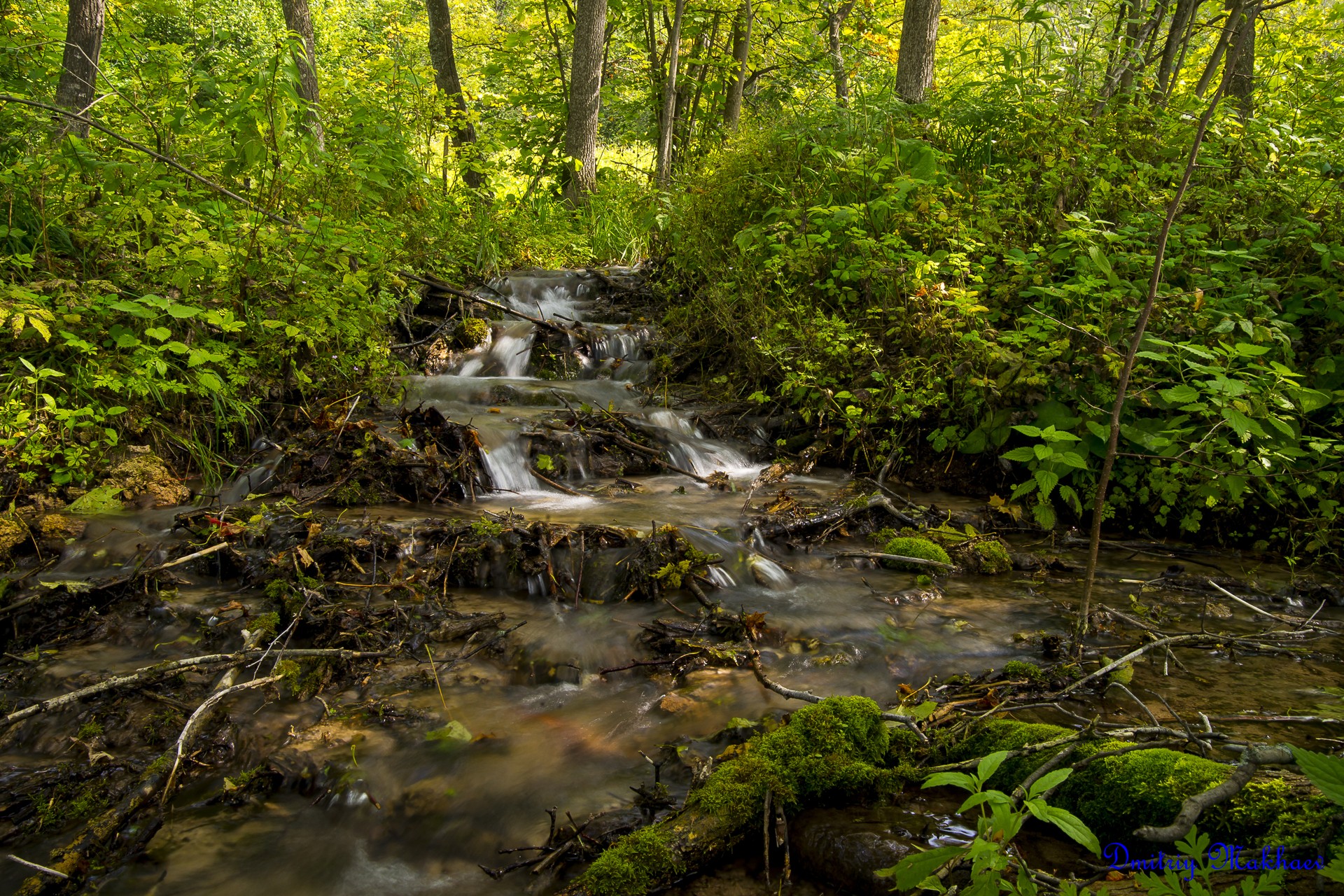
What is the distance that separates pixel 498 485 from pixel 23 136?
4.43 meters

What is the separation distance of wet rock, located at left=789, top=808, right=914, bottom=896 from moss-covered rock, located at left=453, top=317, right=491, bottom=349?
662 cm

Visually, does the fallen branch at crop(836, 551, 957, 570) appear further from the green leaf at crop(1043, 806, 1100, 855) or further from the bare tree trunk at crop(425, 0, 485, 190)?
the bare tree trunk at crop(425, 0, 485, 190)

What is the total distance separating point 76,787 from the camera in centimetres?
244

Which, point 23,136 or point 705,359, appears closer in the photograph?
point 23,136

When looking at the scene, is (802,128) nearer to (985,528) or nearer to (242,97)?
(985,528)

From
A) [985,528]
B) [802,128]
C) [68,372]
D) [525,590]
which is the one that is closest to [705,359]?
[802,128]

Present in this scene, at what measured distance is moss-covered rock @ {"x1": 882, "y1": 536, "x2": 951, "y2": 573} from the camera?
174 inches

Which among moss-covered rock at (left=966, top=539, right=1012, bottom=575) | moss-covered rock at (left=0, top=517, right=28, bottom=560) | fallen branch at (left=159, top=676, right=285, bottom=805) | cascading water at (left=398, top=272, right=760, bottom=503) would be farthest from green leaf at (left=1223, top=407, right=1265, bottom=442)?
moss-covered rock at (left=0, top=517, right=28, bottom=560)

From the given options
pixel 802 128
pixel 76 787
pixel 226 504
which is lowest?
pixel 76 787

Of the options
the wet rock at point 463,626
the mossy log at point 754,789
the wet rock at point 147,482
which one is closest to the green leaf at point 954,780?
the mossy log at point 754,789

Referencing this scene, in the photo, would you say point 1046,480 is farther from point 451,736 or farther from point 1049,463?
point 451,736

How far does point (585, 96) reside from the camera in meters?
12.0

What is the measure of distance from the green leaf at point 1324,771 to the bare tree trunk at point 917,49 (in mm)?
7926

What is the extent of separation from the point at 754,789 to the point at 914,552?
2634 millimetres
